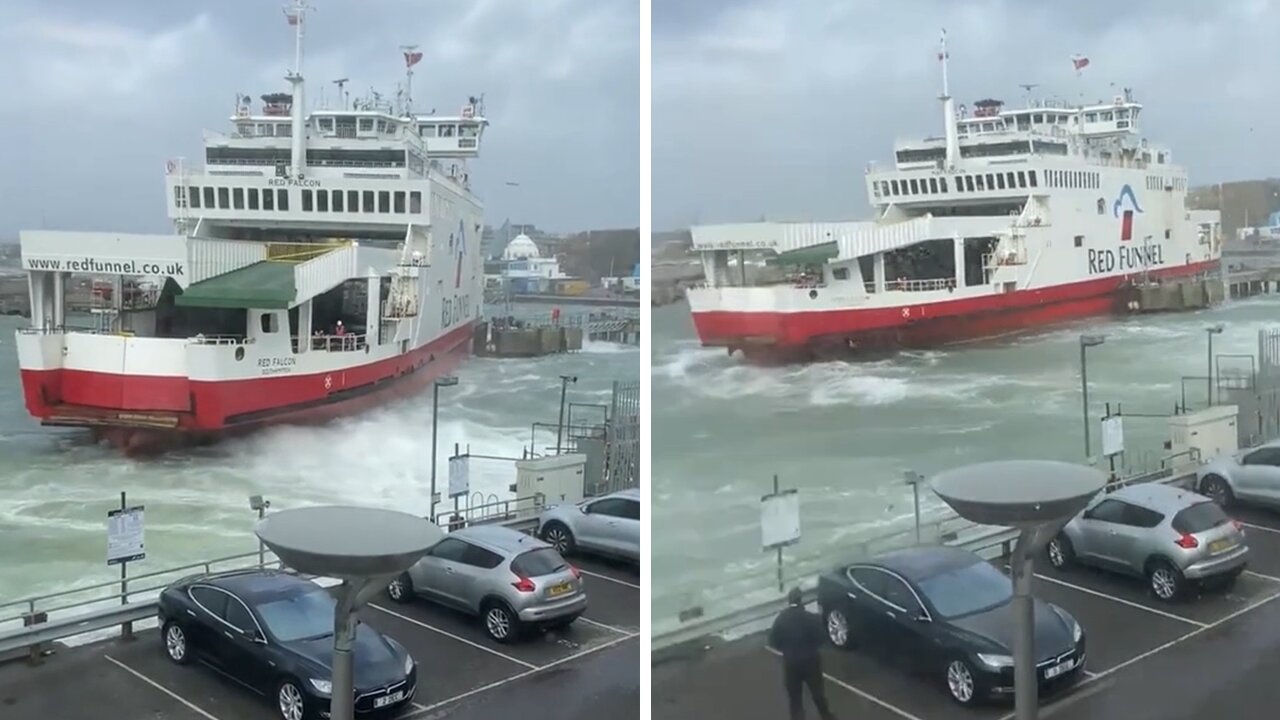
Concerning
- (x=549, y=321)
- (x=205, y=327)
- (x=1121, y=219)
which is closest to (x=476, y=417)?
(x=549, y=321)

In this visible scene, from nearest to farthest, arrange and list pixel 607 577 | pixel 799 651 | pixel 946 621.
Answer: pixel 946 621 → pixel 799 651 → pixel 607 577

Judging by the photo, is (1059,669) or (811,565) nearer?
(1059,669)

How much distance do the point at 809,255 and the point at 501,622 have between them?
4.81 ft

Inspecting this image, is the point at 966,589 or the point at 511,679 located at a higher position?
the point at 966,589

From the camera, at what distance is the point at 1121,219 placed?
3559 mm

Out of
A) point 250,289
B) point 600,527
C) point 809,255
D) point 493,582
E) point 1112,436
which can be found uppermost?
point 809,255

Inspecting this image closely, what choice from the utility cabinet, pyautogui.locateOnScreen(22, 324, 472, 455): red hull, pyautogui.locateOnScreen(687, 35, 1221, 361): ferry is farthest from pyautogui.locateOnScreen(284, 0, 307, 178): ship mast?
the utility cabinet

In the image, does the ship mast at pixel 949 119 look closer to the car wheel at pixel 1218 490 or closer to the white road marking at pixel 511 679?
the car wheel at pixel 1218 490

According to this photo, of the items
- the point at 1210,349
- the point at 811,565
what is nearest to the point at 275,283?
the point at 811,565

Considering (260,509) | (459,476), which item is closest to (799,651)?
(459,476)

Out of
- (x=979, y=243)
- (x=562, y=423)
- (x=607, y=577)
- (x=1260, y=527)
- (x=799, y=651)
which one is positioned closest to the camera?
(x=1260, y=527)

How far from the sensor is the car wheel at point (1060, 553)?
3.34m

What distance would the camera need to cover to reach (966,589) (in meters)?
3.27

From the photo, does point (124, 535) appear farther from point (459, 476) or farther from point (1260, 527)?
point (1260, 527)
